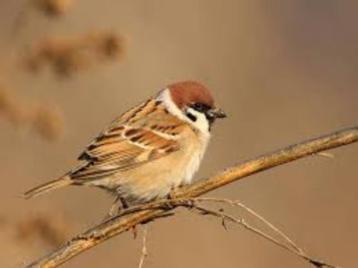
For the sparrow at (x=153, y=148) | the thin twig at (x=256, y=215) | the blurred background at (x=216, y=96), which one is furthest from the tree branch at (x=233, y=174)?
the blurred background at (x=216, y=96)

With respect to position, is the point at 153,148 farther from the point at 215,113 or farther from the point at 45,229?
the point at 45,229

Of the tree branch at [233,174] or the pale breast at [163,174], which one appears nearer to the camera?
the tree branch at [233,174]

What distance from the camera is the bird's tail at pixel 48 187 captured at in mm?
5363

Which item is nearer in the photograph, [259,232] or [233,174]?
[259,232]

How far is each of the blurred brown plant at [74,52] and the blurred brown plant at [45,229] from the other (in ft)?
1.93

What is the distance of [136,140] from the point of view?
6.00 meters

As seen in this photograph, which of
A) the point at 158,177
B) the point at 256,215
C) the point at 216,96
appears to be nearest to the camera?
the point at 256,215

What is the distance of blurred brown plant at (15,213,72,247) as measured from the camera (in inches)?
238

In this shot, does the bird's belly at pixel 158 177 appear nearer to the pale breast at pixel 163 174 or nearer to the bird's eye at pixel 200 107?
the pale breast at pixel 163 174

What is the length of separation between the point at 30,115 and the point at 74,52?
29 centimetres

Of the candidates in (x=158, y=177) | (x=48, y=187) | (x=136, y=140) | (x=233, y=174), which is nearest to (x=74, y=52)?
(x=136, y=140)

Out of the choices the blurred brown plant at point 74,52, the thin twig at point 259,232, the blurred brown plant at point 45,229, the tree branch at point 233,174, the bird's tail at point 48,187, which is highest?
the blurred brown plant at point 74,52

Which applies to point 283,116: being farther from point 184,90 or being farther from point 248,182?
point 184,90

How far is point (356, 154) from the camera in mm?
12211
